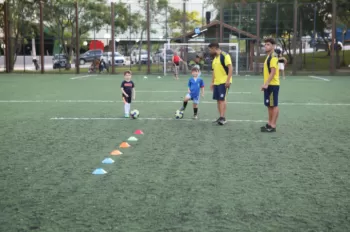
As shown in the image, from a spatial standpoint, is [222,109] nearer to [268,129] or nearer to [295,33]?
[268,129]

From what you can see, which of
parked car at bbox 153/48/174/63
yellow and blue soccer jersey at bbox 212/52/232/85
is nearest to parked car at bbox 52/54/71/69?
parked car at bbox 153/48/174/63

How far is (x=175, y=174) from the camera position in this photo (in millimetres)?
5559

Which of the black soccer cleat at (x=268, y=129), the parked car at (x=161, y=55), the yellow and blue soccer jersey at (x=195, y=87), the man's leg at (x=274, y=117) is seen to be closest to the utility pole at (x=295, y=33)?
the parked car at (x=161, y=55)

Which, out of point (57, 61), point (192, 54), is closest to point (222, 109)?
point (192, 54)

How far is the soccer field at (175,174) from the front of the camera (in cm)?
406

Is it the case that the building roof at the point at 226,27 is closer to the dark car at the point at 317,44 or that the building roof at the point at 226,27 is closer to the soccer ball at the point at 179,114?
the dark car at the point at 317,44

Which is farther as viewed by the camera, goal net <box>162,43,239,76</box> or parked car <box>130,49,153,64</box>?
parked car <box>130,49,153,64</box>

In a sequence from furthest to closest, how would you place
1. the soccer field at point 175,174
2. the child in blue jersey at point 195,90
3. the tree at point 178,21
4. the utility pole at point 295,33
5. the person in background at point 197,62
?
the tree at point 178,21
the person in background at point 197,62
the utility pole at point 295,33
the child in blue jersey at point 195,90
the soccer field at point 175,174

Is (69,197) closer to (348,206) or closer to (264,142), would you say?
(348,206)

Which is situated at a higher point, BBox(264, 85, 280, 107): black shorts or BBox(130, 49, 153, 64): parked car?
BBox(130, 49, 153, 64): parked car

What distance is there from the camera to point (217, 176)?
18.0 ft

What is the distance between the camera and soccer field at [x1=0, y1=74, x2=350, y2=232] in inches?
160

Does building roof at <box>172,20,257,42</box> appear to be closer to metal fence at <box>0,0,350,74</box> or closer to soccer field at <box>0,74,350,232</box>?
metal fence at <box>0,0,350,74</box>

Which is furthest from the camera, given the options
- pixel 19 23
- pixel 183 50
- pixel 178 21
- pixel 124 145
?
pixel 19 23
